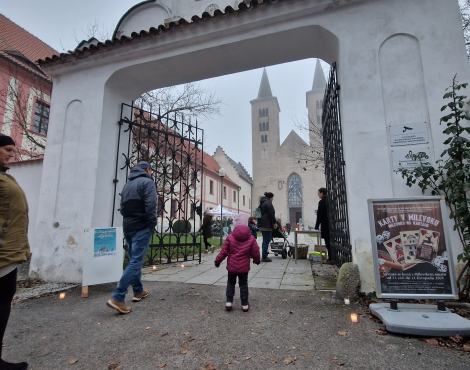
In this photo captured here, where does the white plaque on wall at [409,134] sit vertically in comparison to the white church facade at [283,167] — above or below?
below

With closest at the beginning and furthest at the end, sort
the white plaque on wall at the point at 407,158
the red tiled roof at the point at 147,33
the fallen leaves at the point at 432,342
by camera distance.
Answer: the fallen leaves at the point at 432,342
the white plaque on wall at the point at 407,158
the red tiled roof at the point at 147,33

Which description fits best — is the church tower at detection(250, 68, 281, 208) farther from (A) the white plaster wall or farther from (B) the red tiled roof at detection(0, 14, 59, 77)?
(A) the white plaster wall

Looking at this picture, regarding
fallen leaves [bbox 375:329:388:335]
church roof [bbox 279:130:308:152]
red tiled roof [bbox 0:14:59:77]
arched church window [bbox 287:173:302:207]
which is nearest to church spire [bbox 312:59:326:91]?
church roof [bbox 279:130:308:152]

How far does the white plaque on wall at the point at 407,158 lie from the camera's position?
3865mm

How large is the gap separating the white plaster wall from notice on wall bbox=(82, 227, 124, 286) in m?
2.75

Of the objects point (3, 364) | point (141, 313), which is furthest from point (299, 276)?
point (3, 364)

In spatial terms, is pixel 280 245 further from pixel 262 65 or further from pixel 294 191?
pixel 294 191

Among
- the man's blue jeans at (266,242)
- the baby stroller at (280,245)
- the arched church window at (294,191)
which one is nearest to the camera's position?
the man's blue jeans at (266,242)

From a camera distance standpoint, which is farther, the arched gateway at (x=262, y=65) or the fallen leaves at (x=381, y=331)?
the arched gateway at (x=262, y=65)

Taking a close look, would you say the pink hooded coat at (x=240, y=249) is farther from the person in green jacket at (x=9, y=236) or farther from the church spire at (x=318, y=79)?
the church spire at (x=318, y=79)

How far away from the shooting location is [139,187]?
3854 millimetres

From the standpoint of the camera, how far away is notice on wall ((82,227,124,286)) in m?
4.33

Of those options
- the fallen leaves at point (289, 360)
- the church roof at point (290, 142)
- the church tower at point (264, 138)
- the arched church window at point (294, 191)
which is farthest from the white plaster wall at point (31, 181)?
the church roof at point (290, 142)

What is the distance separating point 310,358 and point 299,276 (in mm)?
3300
